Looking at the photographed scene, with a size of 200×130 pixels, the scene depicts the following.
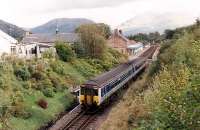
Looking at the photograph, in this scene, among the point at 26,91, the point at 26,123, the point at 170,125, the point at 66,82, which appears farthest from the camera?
the point at 66,82

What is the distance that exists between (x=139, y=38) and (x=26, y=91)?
386 ft

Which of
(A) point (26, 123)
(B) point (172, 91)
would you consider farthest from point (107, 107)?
(B) point (172, 91)

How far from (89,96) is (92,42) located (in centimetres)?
3002

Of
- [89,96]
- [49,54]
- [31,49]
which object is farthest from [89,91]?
[31,49]

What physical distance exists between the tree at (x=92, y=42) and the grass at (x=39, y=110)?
78.2 ft

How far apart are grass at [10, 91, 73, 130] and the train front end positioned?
227cm

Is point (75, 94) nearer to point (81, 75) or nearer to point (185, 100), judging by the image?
point (81, 75)

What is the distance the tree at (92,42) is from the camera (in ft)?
211

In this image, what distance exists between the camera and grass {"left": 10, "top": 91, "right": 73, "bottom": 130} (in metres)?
29.7

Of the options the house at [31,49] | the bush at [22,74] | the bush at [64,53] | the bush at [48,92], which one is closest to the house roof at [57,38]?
the bush at [64,53]

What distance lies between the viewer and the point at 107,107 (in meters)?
37.6

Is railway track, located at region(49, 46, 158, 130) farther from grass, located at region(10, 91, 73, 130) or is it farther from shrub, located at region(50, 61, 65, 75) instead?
shrub, located at region(50, 61, 65, 75)

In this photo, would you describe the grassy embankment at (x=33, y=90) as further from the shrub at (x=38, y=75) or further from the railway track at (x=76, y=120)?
the railway track at (x=76, y=120)

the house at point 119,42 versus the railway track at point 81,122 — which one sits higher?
the house at point 119,42
